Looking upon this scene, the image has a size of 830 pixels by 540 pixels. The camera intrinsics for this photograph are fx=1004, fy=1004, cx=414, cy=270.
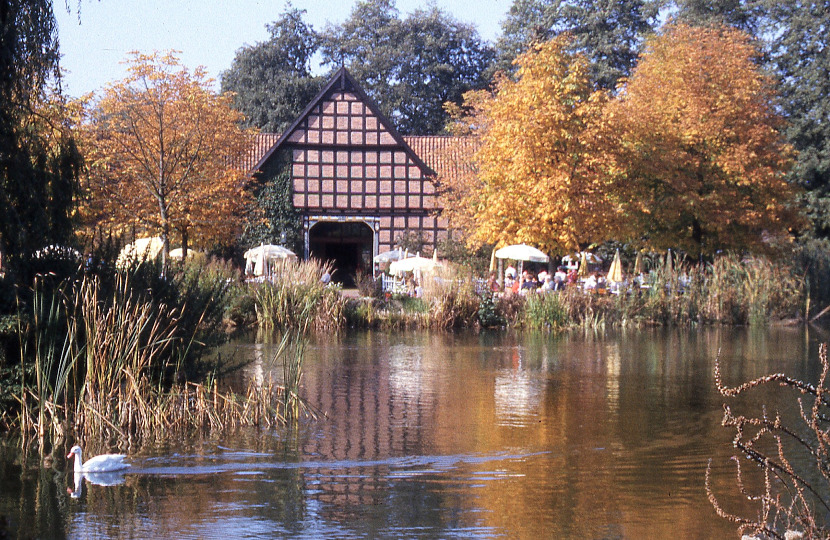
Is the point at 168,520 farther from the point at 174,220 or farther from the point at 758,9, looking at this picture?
the point at 758,9

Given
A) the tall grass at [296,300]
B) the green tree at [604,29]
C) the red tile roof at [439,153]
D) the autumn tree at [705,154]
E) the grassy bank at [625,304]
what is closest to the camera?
the tall grass at [296,300]

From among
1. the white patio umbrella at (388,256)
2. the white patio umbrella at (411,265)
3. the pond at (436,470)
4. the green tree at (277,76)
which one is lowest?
the pond at (436,470)

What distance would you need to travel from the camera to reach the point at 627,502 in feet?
25.8

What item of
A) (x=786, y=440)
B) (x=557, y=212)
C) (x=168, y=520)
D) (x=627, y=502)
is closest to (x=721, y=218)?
(x=557, y=212)

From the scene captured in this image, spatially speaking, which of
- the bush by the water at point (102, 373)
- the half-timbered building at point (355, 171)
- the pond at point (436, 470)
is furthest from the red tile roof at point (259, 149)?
the bush by the water at point (102, 373)

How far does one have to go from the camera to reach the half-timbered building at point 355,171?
3500cm

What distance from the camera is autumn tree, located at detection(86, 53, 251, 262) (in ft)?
84.7

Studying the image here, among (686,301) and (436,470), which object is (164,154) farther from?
(436,470)

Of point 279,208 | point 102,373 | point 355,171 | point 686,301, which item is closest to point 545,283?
point 686,301

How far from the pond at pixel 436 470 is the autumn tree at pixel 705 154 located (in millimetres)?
12842

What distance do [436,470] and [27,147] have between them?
201 inches

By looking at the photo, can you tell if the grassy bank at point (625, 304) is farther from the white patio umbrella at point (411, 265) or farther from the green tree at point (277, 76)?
the green tree at point (277, 76)

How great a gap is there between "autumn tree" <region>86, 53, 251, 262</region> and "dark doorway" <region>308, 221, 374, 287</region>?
9330 mm

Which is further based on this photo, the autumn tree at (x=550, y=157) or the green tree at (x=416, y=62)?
the green tree at (x=416, y=62)
